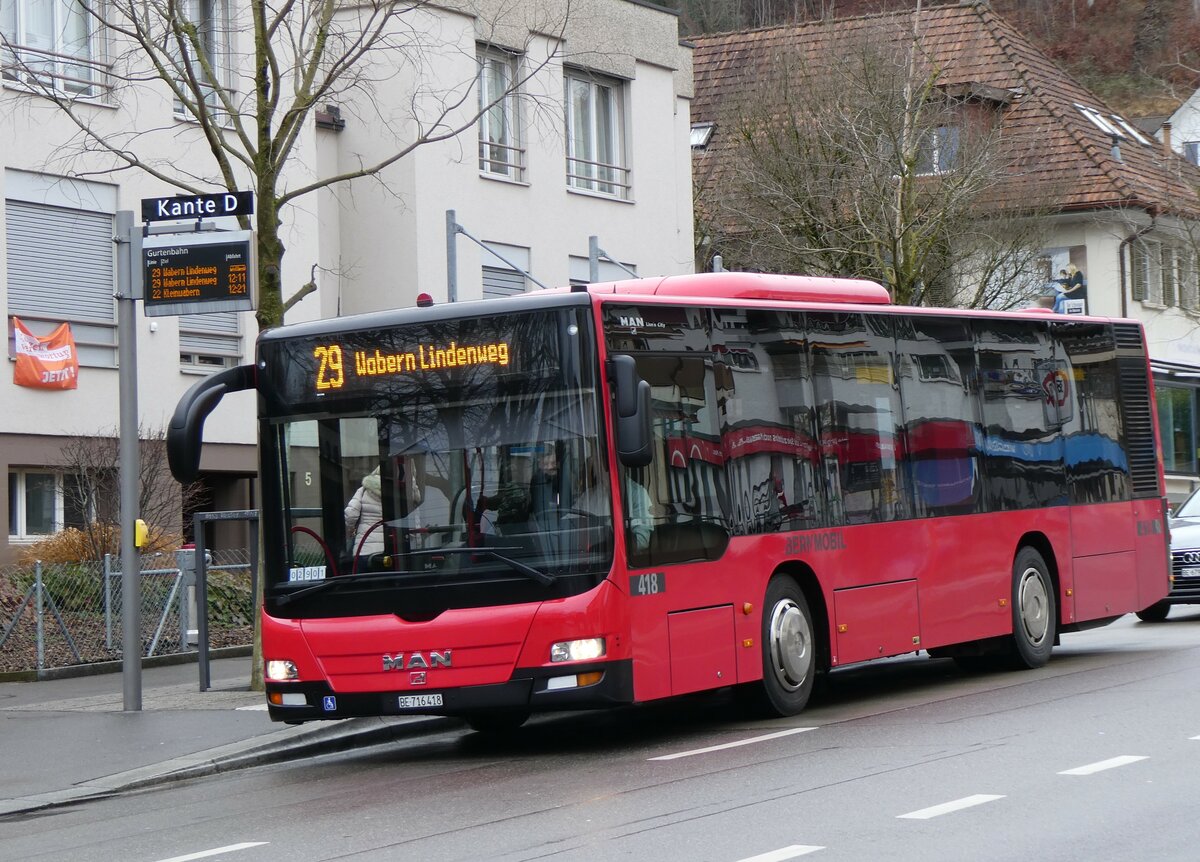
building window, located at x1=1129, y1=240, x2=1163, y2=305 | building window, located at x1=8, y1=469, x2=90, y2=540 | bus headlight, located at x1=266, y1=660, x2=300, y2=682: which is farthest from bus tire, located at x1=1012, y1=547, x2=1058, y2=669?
building window, located at x1=1129, y1=240, x2=1163, y2=305

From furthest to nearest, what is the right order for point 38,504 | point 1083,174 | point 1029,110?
point 1029,110 → point 1083,174 → point 38,504

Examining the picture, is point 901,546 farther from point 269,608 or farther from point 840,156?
point 840,156

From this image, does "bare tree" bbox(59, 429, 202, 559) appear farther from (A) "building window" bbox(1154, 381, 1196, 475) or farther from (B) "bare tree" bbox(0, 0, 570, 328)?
(A) "building window" bbox(1154, 381, 1196, 475)

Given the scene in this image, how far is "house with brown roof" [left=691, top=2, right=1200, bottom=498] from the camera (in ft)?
129

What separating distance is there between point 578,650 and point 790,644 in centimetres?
234

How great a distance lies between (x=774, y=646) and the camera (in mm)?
12750

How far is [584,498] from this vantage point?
11211 mm

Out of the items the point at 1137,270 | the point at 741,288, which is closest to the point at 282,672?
the point at 741,288

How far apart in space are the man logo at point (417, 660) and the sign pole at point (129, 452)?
4154 millimetres

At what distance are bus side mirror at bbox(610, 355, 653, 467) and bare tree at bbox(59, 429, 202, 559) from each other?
11.4 metres

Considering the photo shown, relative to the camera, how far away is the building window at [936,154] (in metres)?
31.8

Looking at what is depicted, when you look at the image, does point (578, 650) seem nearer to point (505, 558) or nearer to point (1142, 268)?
point (505, 558)

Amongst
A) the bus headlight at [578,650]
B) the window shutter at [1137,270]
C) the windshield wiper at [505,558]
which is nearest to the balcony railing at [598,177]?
the window shutter at [1137,270]

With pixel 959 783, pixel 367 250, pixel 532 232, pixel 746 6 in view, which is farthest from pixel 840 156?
pixel 746 6
